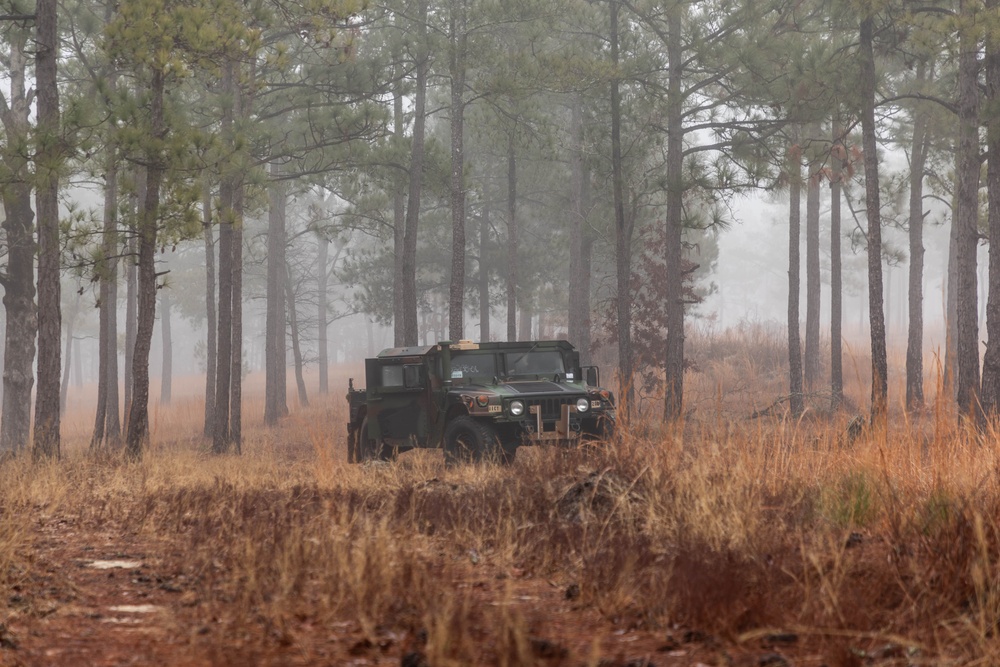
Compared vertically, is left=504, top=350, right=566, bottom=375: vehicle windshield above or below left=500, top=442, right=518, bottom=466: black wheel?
above

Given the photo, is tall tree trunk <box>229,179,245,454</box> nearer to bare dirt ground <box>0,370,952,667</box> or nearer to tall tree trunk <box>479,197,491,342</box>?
bare dirt ground <box>0,370,952,667</box>

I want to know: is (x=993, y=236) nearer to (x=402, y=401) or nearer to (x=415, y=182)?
(x=402, y=401)

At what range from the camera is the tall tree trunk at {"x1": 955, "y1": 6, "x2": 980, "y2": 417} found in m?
13.0

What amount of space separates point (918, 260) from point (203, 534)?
19.1m

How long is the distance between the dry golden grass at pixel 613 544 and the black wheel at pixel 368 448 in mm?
3742

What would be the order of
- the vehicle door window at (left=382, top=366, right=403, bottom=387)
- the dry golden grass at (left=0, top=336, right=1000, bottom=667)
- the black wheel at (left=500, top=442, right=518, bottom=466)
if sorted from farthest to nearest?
the vehicle door window at (left=382, top=366, right=403, bottom=387) → the black wheel at (left=500, top=442, right=518, bottom=466) → the dry golden grass at (left=0, top=336, right=1000, bottom=667)

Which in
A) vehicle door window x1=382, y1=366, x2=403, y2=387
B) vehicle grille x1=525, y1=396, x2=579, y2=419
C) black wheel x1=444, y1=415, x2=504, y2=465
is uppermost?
vehicle door window x1=382, y1=366, x2=403, y2=387

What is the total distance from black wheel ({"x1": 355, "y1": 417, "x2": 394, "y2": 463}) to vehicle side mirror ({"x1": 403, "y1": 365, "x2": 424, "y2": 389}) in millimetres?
996

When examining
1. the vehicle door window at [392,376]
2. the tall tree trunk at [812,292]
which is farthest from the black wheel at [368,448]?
the tall tree trunk at [812,292]

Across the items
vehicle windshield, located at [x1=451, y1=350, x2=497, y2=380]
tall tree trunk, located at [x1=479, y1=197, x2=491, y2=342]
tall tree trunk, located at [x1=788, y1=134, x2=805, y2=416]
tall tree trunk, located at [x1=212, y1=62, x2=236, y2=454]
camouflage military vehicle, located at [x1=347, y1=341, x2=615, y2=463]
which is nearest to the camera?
camouflage military vehicle, located at [x1=347, y1=341, x2=615, y2=463]

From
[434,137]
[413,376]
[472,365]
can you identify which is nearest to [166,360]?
[434,137]

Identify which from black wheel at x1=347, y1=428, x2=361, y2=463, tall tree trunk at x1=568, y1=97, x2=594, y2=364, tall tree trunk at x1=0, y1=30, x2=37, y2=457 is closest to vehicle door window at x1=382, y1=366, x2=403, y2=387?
black wheel at x1=347, y1=428, x2=361, y2=463

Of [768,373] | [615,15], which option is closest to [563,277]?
[768,373]

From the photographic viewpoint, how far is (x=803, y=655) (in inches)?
143
